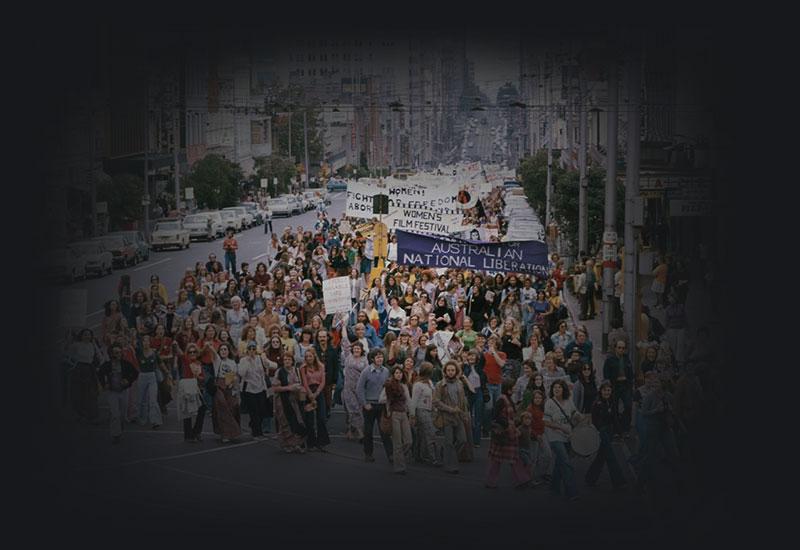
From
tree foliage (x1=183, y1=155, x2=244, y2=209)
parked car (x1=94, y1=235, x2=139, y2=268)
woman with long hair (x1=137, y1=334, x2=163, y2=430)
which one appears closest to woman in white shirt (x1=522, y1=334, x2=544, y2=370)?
woman with long hair (x1=137, y1=334, x2=163, y2=430)

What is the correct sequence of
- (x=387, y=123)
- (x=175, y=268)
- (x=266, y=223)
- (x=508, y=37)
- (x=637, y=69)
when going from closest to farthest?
(x=508, y=37) → (x=637, y=69) → (x=175, y=268) → (x=266, y=223) → (x=387, y=123)

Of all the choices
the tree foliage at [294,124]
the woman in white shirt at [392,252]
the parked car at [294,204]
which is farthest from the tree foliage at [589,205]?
the parked car at [294,204]

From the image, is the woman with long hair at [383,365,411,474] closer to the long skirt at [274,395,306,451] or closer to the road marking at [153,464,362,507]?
the road marking at [153,464,362,507]

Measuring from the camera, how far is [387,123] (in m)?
141

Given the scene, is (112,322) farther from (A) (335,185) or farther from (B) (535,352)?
(A) (335,185)

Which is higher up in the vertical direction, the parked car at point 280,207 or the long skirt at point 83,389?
the parked car at point 280,207

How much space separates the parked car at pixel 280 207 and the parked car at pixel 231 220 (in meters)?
8.15

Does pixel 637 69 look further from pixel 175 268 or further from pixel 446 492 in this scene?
pixel 175 268

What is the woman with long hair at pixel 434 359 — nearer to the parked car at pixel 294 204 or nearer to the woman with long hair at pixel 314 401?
the woman with long hair at pixel 314 401

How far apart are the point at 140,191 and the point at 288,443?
34.3 feet

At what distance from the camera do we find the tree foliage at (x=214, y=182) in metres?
31.8

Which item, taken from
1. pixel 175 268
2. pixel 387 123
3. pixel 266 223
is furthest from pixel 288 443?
pixel 387 123

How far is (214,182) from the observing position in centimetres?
3409

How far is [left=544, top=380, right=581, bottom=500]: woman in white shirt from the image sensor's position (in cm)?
1622
